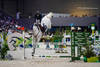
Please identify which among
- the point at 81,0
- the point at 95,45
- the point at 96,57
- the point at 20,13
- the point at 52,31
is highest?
the point at 81,0

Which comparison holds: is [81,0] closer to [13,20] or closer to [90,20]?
[90,20]

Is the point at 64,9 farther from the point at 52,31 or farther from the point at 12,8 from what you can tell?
the point at 12,8

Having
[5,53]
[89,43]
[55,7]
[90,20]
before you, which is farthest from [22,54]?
[55,7]

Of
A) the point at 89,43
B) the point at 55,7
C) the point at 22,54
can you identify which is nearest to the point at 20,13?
the point at 55,7

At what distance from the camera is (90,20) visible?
2297 cm

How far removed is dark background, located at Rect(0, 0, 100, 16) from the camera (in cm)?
2545

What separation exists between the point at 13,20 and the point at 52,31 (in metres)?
4.71

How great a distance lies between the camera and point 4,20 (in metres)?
21.9

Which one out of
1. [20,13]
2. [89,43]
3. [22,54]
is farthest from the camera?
[20,13]

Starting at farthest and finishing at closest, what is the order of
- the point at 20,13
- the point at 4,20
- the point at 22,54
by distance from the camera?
1. the point at 20,13
2. the point at 4,20
3. the point at 22,54

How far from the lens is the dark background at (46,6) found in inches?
1002

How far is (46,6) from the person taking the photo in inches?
1008

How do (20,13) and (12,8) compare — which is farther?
(12,8)

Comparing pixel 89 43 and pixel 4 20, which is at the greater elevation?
pixel 4 20
